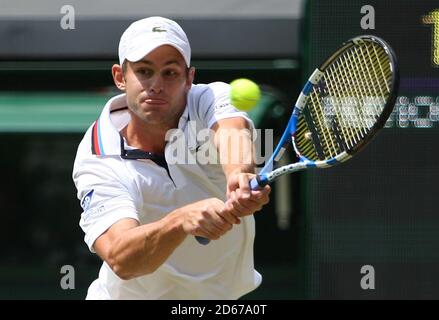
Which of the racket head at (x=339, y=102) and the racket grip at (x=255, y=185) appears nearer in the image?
the racket grip at (x=255, y=185)

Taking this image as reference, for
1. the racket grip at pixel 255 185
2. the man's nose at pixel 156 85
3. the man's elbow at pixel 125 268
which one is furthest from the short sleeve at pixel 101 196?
the racket grip at pixel 255 185

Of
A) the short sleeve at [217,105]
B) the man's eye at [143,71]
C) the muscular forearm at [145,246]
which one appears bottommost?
the muscular forearm at [145,246]

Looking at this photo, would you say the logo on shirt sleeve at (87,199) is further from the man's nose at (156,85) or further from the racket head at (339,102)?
the racket head at (339,102)

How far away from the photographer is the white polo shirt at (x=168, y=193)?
3.81 m

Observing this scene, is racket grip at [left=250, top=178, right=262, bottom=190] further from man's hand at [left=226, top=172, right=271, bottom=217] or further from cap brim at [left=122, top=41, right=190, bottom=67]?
cap brim at [left=122, top=41, right=190, bottom=67]

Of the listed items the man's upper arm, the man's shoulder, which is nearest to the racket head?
the man's shoulder

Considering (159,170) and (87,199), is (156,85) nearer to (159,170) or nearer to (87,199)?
(159,170)

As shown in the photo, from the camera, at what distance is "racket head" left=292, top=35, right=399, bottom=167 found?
3658 millimetres

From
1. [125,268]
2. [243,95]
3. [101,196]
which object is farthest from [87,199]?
[243,95]

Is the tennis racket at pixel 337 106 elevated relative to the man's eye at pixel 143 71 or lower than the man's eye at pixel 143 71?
lower

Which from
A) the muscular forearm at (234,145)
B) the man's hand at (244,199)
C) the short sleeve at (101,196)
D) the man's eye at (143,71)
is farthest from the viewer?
the man's eye at (143,71)

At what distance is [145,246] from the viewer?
3.57 meters

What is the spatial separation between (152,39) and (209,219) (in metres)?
0.67
